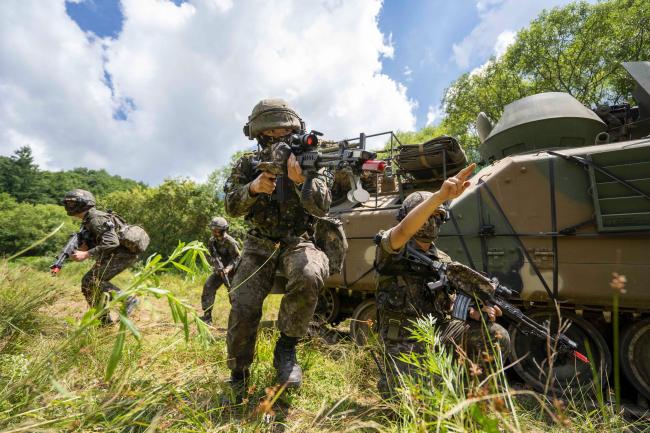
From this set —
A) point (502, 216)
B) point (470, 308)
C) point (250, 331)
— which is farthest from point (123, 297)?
point (502, 216)

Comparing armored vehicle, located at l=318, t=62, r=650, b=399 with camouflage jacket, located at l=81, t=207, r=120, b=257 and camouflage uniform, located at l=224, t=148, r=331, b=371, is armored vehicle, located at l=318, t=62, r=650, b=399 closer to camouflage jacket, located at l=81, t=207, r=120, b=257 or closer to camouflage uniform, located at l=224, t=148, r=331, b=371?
camouflage uniform, located at l=224, t=148, r=331, b=371

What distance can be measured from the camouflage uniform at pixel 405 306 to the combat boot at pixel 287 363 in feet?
2.09

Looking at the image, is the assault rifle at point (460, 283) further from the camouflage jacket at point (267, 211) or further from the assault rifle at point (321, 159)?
the camouflage jacket at point (267, 211)

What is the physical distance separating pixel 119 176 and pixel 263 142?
233 feet

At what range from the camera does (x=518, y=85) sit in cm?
1916

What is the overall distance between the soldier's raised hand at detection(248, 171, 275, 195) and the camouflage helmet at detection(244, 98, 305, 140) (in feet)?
1.70

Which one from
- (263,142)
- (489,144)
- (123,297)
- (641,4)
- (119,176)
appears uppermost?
(119,176)

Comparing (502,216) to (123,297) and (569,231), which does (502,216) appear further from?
(123,297)

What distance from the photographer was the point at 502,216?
3775 millimetres

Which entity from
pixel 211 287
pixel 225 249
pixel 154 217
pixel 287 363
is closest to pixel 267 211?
pixel 287 363

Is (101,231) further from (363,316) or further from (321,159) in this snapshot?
(321,159)

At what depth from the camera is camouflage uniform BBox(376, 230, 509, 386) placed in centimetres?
247

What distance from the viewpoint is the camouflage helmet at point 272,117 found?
2.76m

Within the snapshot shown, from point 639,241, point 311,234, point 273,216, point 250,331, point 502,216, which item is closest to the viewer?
point 250,331
